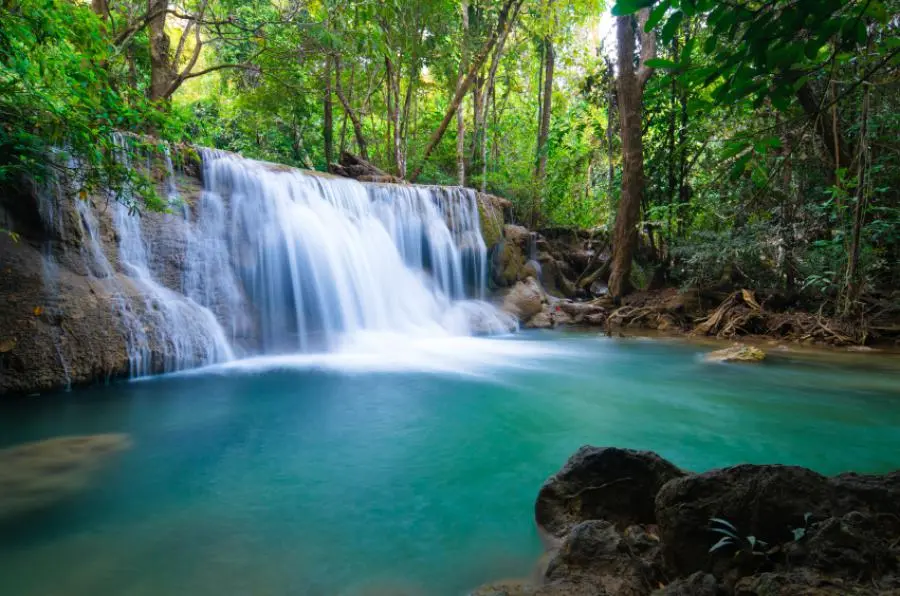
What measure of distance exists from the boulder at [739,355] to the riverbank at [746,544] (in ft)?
19.1

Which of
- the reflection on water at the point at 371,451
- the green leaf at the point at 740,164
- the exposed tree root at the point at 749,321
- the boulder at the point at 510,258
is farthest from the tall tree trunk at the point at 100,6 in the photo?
the exposed tree root at the point at 749,321

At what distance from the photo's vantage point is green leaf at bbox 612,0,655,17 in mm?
1418

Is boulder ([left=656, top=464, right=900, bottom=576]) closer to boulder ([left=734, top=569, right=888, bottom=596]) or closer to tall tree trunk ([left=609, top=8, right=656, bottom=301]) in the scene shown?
boulder ([left=734, top=569, right=888, bottom=596])

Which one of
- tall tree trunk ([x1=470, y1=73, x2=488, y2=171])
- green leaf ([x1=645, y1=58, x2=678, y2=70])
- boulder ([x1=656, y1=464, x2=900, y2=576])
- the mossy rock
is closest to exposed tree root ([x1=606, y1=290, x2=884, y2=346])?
the mossy rock

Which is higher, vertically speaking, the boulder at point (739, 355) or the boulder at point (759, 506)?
the boulder at point (759, 506)

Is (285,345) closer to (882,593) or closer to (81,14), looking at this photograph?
(81,14)

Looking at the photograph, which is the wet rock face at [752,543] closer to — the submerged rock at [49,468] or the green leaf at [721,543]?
the green leaf at [721,543]

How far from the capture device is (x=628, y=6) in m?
1.45

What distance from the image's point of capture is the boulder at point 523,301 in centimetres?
1212

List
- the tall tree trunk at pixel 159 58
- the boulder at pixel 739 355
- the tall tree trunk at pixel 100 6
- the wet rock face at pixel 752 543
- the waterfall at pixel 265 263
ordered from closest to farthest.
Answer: the wet rock face at pixel 752 543 → the waterfall at pixel 265 263 → the boulder at pixel 739 355 → the tall tree trunk at pixel 100 6 → the tall tree trunk at pixel 159 58

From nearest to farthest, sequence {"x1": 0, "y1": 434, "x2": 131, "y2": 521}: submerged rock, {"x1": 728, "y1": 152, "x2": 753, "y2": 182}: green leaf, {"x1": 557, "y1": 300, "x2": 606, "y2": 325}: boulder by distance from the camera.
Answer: {"x1": 728, "y1": 152, "x2": 753, "y2": 182}: green leaf → {"x1": 0, "y1": 434, "x2": 131, "y2": 521}: submerged rock → {"x1": 557, "y1": 300, "x2": 606, "y2": 325}: boulder

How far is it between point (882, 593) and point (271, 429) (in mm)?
4080

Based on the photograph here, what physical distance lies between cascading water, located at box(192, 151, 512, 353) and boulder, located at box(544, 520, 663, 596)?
6.66 m

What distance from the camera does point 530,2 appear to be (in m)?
15.3
